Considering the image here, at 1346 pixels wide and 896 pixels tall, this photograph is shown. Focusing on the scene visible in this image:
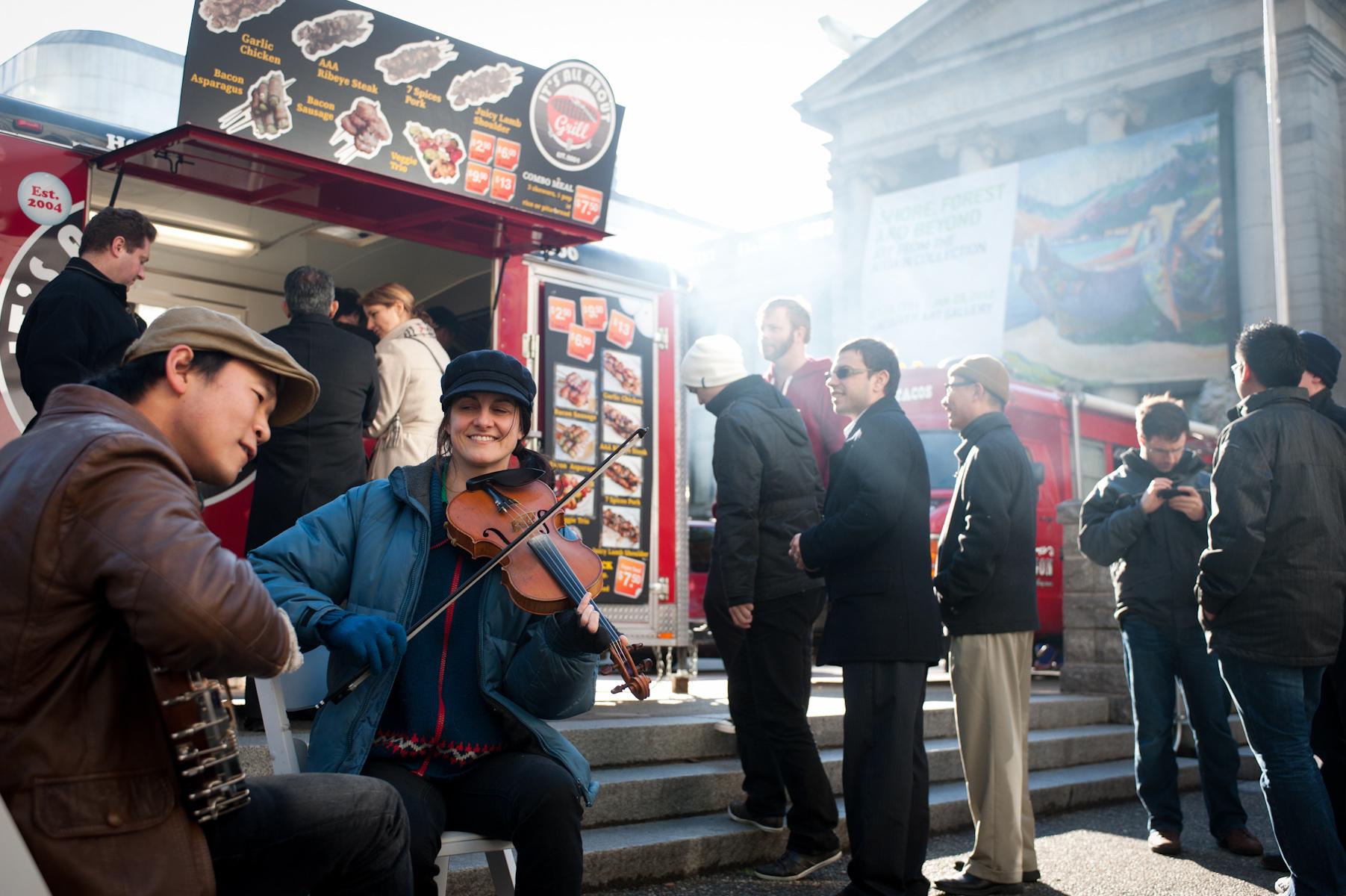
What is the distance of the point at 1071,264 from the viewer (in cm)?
2712

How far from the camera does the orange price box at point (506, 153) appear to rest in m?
6.41

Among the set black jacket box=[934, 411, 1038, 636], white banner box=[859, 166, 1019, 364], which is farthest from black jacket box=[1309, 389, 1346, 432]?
white banner box=[859, 166, 1019, 364]

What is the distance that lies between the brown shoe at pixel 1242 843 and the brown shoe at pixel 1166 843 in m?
0.21

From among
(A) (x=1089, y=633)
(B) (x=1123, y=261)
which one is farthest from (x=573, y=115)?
(B) (x=1123, y=261)

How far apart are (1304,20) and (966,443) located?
24959 mm

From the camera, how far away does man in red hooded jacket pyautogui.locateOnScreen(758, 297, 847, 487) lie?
5.66 metres

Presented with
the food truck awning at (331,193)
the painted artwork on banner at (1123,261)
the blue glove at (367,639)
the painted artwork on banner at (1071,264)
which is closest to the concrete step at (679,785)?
the blue glove at (367,639)

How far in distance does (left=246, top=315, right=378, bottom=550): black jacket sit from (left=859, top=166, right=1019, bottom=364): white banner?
22112 millimetres

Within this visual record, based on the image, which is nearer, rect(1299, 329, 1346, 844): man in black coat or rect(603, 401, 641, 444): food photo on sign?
rect(1299, 329, 1346, 844): man in black coat

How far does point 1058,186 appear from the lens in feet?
90.0

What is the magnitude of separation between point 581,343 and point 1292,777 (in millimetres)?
4436

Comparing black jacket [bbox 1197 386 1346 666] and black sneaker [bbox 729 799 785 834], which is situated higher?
black jacket [bbox 1197 386 1346 666]

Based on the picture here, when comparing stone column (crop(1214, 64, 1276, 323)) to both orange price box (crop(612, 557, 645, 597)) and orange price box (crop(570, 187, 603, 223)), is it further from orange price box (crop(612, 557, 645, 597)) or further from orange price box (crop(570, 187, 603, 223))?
orange price box (crop(570, 187, 603, 223))

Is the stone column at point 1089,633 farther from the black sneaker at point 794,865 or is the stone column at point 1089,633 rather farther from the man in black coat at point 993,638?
the black sneaker at point 794,865
